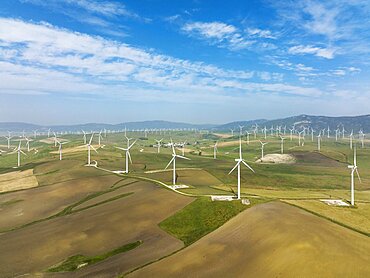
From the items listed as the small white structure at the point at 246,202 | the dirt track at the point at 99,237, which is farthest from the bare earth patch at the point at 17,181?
the small white structure at the point at 246,202

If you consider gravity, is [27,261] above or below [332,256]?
below

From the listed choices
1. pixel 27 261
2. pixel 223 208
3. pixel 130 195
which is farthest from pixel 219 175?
pixel 27 261

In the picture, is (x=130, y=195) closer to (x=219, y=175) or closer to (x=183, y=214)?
(x=183, y=214)

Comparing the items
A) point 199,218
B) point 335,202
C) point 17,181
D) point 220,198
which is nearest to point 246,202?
point 220,198

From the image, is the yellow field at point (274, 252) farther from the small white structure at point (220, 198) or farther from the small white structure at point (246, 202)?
the small white structure at point (220, 198)

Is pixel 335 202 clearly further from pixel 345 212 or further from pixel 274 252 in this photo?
pixel 274 252

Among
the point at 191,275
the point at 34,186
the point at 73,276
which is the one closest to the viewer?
the point at 191,275

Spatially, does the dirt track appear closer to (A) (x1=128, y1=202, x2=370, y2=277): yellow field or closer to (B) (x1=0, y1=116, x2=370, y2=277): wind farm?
(B) (x1=0, y1=116, x2=370, y2=277): wind farm

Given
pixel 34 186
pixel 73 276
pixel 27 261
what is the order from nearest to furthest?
pixel 73 276
pixel 27 261
pixel 34 186
